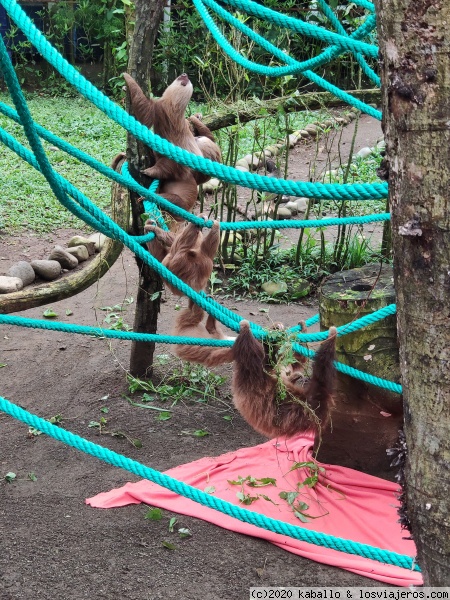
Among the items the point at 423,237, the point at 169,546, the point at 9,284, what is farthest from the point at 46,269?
the point at 423,237

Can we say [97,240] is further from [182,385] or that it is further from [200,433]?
[200,433]

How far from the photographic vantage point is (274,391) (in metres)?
3.84

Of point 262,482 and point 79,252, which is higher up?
point 79,252

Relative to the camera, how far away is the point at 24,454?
418 centimetres

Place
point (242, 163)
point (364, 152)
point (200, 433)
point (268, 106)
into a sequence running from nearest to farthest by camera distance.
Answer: point (200, 433) → point (268, 106) → point (242, 163) → point (364, 152)

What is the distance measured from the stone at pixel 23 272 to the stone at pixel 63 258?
331mm

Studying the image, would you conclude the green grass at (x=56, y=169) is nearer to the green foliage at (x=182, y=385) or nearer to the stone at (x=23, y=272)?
the stone at (x=23, y=272)

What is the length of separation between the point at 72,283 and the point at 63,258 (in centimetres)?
224

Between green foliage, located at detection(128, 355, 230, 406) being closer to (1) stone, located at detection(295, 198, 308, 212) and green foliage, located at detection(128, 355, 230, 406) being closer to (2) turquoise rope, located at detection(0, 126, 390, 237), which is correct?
(2) turquoise rope, located at detection(0, 126, 390, 237)

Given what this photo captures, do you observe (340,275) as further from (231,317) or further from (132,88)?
(132,88)

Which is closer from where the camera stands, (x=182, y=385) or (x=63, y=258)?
(x=182, y=385)

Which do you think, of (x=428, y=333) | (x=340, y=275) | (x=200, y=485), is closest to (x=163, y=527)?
(x=200, y=485)

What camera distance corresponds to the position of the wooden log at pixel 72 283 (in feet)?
14.4

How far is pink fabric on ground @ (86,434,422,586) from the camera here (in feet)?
11.2
